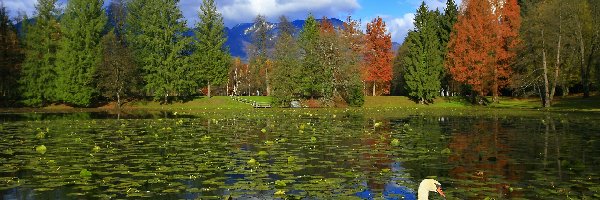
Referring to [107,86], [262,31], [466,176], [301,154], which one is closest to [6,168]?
[301,154]

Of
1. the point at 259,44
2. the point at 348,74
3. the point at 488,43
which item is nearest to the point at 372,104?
the point at 348,74

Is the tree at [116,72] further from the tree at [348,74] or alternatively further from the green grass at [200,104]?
the tree at [348,74]

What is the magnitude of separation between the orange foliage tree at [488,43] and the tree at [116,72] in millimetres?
42972

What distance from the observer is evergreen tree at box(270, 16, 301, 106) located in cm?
6725

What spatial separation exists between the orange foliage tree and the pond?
37.9 metres

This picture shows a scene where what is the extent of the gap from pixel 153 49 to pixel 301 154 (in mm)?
55438

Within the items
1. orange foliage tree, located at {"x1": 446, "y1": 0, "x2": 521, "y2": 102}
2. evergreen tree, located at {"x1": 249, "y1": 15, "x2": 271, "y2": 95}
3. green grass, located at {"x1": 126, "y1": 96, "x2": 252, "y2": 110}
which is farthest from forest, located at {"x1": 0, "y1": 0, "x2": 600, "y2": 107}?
evergreen tree, located at {"x1": 249, "y1": 15, "x2": 271, "y2": 95}

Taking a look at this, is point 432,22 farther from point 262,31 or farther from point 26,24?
point 26,24

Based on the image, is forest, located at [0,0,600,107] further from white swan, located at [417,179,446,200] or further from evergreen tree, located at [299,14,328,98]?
white swan, located at [417,179,446,200]

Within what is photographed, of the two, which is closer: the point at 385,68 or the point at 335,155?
the point at 335,155

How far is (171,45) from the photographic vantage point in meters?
69.2

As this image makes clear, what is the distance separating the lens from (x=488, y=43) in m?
62.8

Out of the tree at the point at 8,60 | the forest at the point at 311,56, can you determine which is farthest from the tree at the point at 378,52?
the tree at the point at 8,60

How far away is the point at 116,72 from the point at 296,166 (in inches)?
2117
